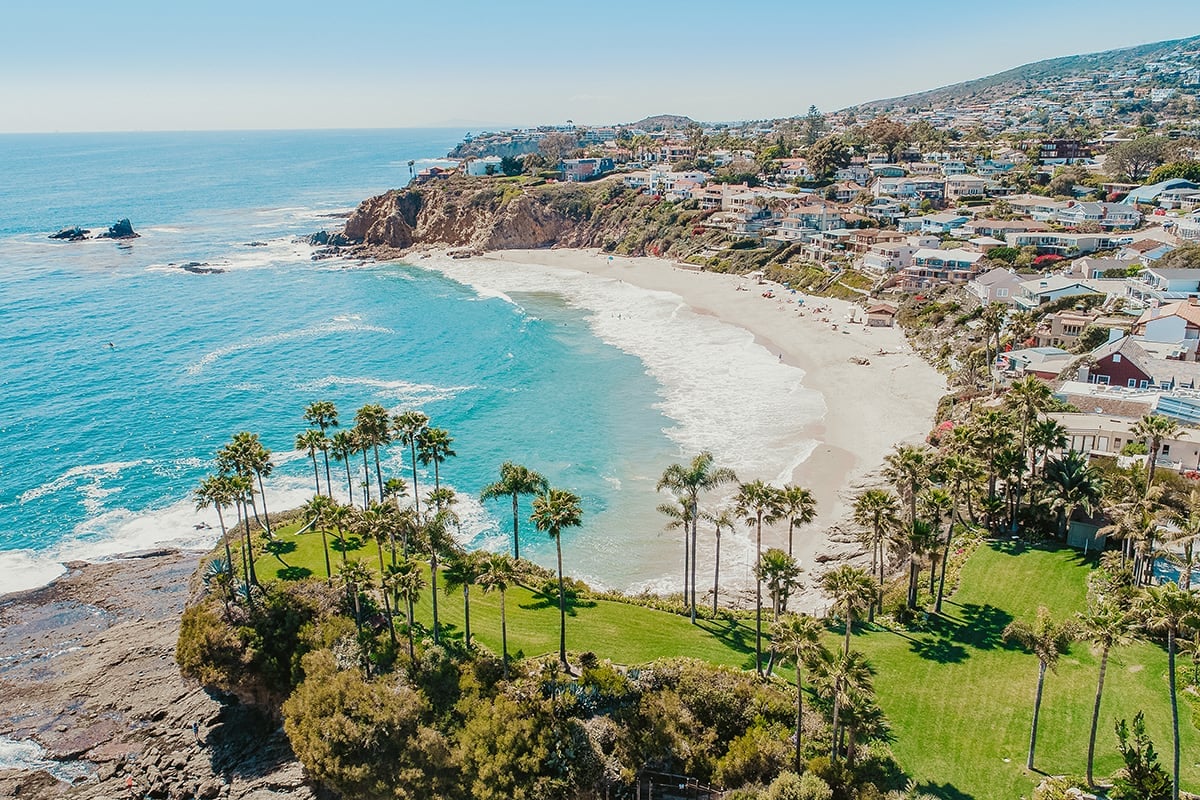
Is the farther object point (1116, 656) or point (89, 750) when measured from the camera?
point (89, 750)

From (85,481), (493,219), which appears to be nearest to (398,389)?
(85,481)

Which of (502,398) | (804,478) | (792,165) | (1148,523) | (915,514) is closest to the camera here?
(1148,523)

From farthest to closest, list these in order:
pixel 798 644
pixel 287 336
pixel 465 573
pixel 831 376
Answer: pixel 287 336 < pixel 831 376 < pixel 465 573 < pixel 798 644

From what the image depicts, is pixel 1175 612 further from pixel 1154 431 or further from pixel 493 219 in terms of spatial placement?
pixel 493 219

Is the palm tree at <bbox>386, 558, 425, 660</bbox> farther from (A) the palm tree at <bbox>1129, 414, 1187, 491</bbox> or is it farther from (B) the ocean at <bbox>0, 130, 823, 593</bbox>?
(A) the palm tree at <bbox>1129, 414, 1187, 491</bbox>

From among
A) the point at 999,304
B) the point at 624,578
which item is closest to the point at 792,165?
the point at 999,304

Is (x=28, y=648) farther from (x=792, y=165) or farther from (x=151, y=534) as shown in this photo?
(x=792, y=165)

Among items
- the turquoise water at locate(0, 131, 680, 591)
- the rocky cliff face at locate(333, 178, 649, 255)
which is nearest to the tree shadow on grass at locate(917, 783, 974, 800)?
the turquoise water at locate(0, 131, 680, 591)

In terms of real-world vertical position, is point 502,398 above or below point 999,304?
below
